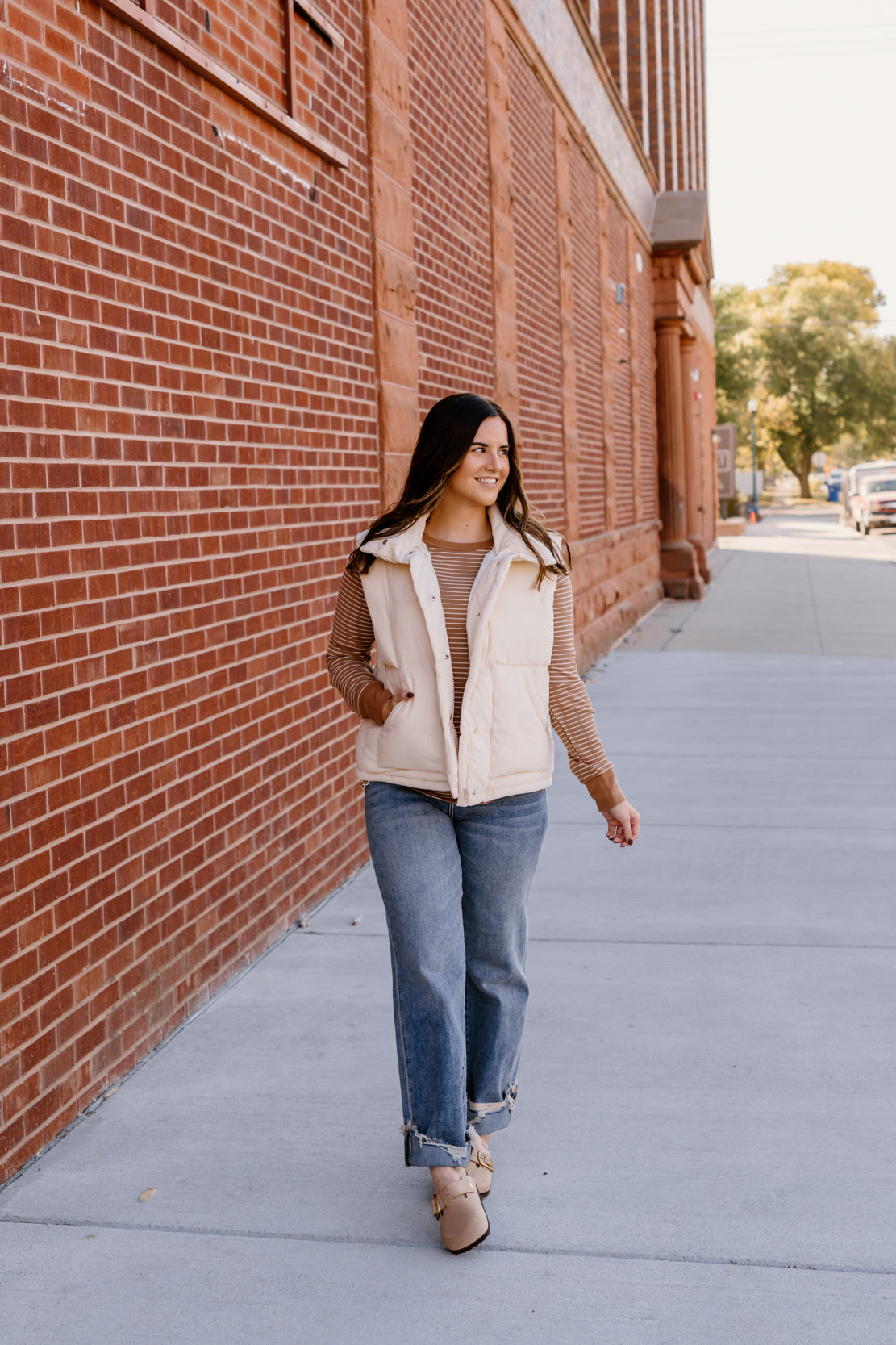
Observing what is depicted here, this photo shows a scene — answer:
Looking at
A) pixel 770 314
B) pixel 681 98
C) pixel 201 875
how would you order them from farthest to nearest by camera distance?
pixel 770 314 → pixel 681 98 → pixel 201 875

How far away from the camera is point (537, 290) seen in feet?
37.5

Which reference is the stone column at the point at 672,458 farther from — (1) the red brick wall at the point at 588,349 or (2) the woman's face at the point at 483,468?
(2) the woman's face at the point at 483,468

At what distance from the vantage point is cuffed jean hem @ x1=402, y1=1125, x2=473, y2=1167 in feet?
9.81

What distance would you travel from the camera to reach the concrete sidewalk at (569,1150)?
110 inches

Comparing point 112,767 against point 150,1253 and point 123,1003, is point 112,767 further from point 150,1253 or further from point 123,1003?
point 150,1253

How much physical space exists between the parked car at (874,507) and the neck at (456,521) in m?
37.5

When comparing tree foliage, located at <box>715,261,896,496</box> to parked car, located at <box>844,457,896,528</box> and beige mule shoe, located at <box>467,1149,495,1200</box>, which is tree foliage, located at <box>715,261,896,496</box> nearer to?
parked car, located at <box>844,457,896,528</box>

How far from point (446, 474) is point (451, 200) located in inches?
226

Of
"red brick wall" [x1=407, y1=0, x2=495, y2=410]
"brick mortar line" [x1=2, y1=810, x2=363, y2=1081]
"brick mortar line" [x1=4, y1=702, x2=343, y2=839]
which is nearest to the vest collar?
"brick mortar line" [x1=4, y1=702, x2=343, y2=839]

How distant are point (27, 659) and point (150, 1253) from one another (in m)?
1.36

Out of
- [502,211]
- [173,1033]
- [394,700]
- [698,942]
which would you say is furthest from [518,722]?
[502,211]

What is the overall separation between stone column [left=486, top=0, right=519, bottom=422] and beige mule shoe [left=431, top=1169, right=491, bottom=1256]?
7.07m

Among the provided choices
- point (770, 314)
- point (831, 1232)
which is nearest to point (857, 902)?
point (831, 1232)

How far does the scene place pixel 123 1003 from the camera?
3.89 metres
